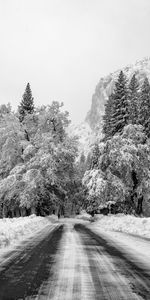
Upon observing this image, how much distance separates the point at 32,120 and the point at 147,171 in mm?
15156

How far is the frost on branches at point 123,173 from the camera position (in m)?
30.2

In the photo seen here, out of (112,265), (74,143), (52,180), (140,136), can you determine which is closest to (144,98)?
(140,136)

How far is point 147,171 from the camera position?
30875 millimetres

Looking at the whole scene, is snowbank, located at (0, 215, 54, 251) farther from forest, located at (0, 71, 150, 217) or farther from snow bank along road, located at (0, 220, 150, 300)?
forest, located at (0, 71, 150, 217)

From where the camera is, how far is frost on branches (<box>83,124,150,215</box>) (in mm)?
30203

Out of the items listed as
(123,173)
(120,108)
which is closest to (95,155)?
(123,173)

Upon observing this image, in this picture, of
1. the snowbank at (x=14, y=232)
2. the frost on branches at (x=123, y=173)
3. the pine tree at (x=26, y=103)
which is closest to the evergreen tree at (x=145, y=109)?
the frost on branches at (x=123, y=173)

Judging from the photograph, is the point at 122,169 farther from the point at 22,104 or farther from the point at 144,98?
the point at 22,104

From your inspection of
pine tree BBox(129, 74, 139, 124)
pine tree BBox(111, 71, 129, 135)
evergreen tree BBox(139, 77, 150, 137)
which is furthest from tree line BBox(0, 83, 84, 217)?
evergreen tree BBox(139, 77, 150, 137)

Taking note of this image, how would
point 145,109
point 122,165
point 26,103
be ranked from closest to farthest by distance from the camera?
point 122,165 < point 145,109 < point 26,103

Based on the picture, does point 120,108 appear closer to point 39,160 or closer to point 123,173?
point 123,173

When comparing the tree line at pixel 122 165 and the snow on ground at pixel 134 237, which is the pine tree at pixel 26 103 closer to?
the tree line at pixel 122 165

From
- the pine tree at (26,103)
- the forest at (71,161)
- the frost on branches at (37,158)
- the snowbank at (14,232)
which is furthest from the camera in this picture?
the pine tree at (26,103)

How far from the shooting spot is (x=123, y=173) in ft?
105
